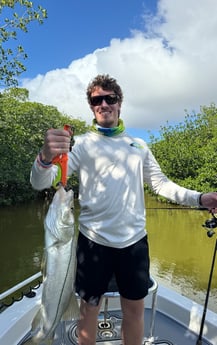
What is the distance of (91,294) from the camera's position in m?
1.93

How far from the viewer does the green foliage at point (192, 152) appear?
71.7 ft

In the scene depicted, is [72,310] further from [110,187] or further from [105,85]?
[105,85]

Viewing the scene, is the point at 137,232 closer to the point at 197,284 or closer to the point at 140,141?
the point at 140,141

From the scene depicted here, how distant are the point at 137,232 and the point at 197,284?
6974mm

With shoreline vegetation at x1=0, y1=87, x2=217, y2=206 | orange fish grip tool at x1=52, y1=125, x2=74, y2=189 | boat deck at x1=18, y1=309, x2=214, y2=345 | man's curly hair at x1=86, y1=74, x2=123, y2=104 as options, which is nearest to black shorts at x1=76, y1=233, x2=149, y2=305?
orange fish grip tool at x1=52, y1=125, x2=74, y2=189

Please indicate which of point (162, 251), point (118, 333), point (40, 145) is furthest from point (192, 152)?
point (118, 333)

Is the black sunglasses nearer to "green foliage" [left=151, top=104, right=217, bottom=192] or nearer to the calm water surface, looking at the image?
the calm water surface

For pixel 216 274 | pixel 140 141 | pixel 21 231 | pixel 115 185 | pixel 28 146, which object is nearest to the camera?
pixel 115 185

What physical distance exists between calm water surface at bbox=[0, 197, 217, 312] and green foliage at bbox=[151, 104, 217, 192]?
4.85 m

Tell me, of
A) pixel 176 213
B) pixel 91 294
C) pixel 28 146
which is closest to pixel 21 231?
pixel 28 146

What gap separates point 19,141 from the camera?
17.0m

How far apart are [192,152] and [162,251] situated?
14.2 metres

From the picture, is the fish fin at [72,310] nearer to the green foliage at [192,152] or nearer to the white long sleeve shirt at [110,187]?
the white long sleeve shirt at [110,187]

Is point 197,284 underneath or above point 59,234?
underneath
